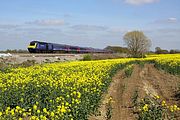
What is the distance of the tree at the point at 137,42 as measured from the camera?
97.5 m

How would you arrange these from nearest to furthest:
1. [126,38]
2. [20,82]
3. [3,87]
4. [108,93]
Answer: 1. [3,87]
2. [20,82]
3. [108,93]
4. [126,38]

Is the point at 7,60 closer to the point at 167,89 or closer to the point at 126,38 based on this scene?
the point at 167,89

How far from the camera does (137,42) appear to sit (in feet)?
332

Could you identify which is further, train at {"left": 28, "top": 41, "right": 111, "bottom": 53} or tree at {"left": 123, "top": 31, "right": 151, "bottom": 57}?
tree at {"left": 123, "top": 31, "right": 151, "bottom": 57}

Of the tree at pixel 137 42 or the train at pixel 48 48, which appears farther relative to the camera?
the tree at pixel 137 42

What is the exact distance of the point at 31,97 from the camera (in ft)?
37.2

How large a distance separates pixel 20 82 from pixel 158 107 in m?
5.18

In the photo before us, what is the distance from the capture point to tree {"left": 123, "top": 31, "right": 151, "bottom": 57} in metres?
97.5

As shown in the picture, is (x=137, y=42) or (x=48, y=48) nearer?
(x=48, y=48)

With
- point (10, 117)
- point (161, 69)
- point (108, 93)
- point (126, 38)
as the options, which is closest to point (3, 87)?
point (10, 117)

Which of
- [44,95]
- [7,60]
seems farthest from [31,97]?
[7,60]

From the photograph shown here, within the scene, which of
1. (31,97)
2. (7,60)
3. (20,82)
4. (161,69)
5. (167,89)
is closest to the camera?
(31,97)

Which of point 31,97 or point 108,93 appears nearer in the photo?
point 31,97

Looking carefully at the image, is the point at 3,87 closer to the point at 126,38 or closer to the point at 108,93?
the point at 108,93
